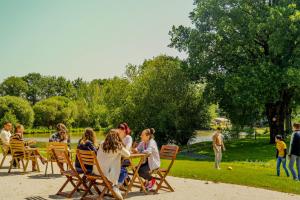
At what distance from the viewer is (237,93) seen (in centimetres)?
3294

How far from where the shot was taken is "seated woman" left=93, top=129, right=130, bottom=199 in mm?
10039

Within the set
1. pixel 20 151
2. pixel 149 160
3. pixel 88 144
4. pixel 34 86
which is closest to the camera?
pixel 88 144

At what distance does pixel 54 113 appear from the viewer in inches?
3533

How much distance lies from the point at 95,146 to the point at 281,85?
85.3 feet

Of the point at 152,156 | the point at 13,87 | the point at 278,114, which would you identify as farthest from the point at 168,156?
the point at 13,87

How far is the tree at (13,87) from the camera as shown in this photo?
4018 inches

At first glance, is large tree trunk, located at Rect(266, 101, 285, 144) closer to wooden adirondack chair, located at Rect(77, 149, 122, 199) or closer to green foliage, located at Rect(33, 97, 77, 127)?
wooden adirondack chair, located at Rect(77, 149, 122, 199)

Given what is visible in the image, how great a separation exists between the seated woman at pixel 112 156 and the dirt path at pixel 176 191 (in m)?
1.09

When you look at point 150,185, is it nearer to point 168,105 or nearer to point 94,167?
point 94,167

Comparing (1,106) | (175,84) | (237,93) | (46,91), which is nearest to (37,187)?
(237,93)

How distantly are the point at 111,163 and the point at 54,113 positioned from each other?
3227 inches

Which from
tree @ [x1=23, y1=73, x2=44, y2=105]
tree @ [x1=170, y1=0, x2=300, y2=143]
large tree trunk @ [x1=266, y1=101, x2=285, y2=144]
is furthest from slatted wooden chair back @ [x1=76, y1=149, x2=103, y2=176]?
tree @ [x1=23, y1=73, x2=44, y2=105]

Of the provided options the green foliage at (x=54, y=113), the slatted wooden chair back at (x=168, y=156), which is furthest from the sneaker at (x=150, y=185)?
the green foliage at (x=54, y=113)

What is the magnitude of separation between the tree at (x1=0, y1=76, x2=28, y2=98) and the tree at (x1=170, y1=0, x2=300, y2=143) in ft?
237
